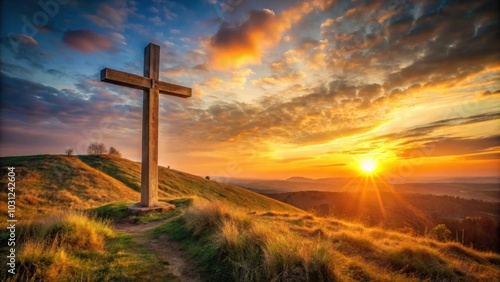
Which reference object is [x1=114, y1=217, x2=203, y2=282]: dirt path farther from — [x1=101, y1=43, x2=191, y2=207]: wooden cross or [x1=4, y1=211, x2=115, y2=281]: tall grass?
[x1=101, y1=43, x2=191, y2=207]: wooden cross

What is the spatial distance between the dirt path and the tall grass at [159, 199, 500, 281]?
0.85 feet

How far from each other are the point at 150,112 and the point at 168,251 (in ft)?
21.6

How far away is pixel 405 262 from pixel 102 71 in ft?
36.2

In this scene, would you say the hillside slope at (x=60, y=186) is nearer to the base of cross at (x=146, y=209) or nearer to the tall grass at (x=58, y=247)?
the base of cross at (x=146, y=209)

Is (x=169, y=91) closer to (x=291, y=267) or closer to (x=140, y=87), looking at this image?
(x=140, y=87)

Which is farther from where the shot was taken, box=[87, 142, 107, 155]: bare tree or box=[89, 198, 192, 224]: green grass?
box=[87, 142, 107, 155]: bare tree

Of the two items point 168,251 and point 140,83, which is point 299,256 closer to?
point 168,251

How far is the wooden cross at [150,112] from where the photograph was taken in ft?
33.4

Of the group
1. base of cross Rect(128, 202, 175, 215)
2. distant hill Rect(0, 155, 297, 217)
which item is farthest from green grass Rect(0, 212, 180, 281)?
distant hill Rect(0, 155, 297, 217)

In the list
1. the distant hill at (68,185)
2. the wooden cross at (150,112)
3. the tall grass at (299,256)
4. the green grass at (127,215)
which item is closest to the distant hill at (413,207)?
the distant hill at (68,185)

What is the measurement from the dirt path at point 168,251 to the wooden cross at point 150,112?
194 cm

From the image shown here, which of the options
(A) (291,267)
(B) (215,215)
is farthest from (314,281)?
(B) (215,215)

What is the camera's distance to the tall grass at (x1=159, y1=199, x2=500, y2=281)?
12.3 feet

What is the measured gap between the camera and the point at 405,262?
5535 mm
